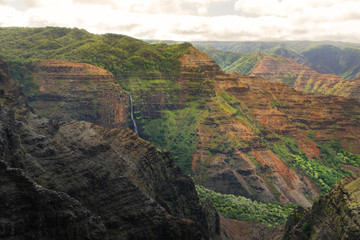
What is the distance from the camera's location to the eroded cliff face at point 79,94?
136000 mm

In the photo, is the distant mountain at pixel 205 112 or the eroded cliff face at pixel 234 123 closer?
the eroded cliff face at pixel 234 123

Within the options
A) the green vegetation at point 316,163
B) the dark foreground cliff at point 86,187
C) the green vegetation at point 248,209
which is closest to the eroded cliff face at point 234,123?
the green vegetation at point 316,163

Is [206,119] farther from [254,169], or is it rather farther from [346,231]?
[346,231]

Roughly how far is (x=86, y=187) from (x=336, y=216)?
35614mm

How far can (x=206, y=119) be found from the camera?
454 ft

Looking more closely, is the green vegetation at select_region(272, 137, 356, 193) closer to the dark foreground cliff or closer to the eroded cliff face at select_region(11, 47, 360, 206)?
the eroded cliff face at select_region(11, 47, 360, 206)

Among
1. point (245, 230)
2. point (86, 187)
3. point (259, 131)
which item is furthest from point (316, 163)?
point (86, 187)

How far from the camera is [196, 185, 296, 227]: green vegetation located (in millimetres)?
90562

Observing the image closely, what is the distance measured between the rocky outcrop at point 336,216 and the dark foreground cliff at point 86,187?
17238mm

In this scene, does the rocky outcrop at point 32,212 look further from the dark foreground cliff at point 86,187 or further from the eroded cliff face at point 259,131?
the eroded cliff face at point 259,131

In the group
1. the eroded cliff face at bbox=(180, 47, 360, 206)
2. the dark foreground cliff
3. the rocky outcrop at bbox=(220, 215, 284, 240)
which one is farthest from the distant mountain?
the dark foreground cliff

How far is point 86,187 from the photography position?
37281 millimetres

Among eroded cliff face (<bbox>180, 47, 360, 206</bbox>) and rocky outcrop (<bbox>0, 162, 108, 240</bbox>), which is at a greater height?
rocky outcrop (<bbox>0, 162, 108, 240</bbox>)

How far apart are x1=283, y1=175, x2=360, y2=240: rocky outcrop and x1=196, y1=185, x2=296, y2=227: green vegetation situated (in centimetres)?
3967
